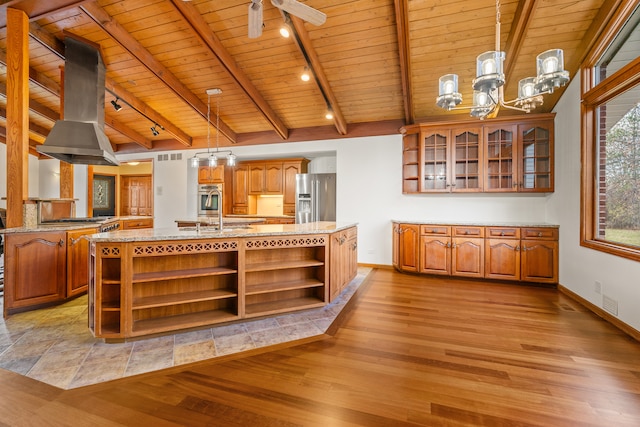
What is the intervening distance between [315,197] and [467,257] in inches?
120

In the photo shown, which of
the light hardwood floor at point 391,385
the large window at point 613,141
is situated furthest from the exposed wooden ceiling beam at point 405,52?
the light hardwood floor at point 391,385

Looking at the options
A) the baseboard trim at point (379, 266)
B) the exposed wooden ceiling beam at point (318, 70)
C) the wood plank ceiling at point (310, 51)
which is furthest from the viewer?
the baseboard trim at point (379, 266)

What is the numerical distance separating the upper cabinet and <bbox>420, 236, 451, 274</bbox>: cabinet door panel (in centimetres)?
84

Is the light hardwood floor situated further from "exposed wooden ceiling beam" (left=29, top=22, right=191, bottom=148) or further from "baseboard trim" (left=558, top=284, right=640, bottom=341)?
"exposed wooden ceiling beam" (left=29, top=22, right=191, bottom=148)

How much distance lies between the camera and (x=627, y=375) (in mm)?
1904

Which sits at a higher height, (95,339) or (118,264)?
(118,264)

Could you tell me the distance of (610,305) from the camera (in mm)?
2773

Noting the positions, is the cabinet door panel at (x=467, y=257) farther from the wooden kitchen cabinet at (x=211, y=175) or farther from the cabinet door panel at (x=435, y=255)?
the wooden kitchen cabinet at (x=211, y=175)

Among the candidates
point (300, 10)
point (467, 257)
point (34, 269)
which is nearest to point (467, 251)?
point (467, 257)

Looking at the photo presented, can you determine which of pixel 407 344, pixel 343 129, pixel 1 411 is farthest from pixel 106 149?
pixel 407 344

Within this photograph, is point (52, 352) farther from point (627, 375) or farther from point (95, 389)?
point (627, 375)

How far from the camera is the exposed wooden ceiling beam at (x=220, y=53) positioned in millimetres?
3166

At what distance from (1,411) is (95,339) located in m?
0.87

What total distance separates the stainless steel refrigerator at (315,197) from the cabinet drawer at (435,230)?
184 centimetres
